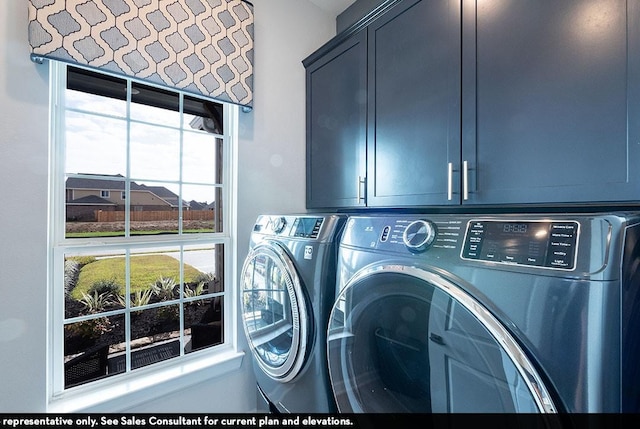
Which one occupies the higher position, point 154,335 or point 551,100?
point 551,100

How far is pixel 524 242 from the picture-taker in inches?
26.7

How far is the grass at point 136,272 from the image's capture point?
4.87 feet

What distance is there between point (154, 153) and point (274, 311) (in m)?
1.06

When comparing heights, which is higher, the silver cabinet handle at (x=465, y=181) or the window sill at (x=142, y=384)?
the silver cabinet handle at (x=465, y=181)

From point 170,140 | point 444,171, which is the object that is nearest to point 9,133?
point 170,140

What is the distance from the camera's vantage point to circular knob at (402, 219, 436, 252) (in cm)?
84

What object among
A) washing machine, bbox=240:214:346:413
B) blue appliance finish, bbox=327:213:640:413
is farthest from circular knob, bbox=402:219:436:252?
washing machine, bbox=240:214:346:413

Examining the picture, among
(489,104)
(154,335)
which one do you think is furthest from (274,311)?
(489,104)

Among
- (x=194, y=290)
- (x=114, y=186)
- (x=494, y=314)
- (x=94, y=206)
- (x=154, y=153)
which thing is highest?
(x=154, y=153)

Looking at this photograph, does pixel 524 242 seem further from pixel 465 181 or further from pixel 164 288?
pixel 164 288

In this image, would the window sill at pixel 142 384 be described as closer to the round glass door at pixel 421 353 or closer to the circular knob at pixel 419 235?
the round glass door at pixel 421 353

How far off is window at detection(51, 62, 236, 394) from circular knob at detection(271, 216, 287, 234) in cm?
50

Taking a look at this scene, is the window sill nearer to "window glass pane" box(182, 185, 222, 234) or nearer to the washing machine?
the washing machine

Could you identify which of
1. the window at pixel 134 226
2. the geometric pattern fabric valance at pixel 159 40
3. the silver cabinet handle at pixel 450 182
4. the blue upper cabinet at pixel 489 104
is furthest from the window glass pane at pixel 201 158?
the silver cabinet handle at pixel 450 182
